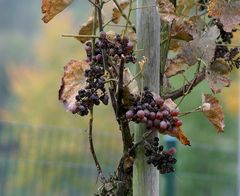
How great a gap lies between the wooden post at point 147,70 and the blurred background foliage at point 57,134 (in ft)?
0.53

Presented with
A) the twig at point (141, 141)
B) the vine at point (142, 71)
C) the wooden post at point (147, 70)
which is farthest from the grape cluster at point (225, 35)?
the twig at point (141, 141)

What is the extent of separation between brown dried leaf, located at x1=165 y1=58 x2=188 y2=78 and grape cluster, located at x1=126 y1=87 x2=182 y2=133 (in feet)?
0.61

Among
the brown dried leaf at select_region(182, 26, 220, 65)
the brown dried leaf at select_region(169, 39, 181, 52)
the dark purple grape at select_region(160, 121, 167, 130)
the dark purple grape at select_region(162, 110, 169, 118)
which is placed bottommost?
the dark purple grape at select_region(160, 121, 167, 130)

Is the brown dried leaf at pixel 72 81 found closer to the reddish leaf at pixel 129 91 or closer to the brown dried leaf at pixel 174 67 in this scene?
the reddish leaf at pixel 129 91

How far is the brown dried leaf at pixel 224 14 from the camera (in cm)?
109

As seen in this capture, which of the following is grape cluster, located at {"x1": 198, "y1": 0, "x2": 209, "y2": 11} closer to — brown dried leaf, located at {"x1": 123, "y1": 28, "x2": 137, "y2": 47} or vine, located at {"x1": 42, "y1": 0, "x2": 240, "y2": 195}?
vine, located at {"x1": 42, "y1": 0, "x2": 240, "y2": 195}

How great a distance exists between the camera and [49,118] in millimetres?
16438

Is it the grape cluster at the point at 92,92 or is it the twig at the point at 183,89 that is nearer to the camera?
the grape cluster at the point at 92,92

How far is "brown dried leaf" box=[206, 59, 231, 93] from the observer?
1.10m

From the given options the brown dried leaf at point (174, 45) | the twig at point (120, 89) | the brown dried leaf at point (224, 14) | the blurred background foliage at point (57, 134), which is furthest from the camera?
the blurred background foliage at point (57, 134)

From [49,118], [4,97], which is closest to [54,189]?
[49,118]

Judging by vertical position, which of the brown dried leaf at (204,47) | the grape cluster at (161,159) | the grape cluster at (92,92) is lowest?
the grape cluster at (161,159)

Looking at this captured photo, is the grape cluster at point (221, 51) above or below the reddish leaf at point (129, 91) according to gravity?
above

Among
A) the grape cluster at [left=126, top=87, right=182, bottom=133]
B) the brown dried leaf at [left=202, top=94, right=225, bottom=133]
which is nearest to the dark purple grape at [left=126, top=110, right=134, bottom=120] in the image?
the grape cluster at [left=126, top=87, right=182, bottom=133]
